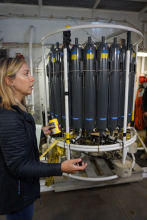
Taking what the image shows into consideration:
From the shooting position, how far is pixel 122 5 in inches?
172

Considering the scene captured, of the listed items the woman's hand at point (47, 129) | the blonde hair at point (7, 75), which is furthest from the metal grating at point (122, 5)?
the blonde hair at point (7, 75)

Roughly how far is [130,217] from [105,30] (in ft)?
16.9

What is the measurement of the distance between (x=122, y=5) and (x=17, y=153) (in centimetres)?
538

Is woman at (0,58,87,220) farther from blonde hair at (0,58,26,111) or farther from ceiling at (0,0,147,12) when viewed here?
ceiling at (0,0,147,12)

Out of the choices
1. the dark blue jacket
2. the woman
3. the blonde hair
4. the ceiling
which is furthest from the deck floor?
the ceiling

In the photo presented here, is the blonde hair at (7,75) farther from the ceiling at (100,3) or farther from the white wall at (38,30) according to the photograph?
the ceiling at (100,3)

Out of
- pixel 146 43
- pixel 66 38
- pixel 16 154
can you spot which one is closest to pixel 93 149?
pixel 16 154

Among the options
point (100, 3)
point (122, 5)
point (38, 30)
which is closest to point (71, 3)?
point (100, 3)

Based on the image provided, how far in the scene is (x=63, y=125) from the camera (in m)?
2.21

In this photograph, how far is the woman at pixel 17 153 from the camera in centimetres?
80

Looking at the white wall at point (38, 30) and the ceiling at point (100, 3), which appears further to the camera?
the white wall at point (38, 30)

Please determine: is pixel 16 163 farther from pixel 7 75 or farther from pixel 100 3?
pixel 100 3

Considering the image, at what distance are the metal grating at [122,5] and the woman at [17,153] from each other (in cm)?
452

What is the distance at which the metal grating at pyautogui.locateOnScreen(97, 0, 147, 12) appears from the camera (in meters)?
4.17
